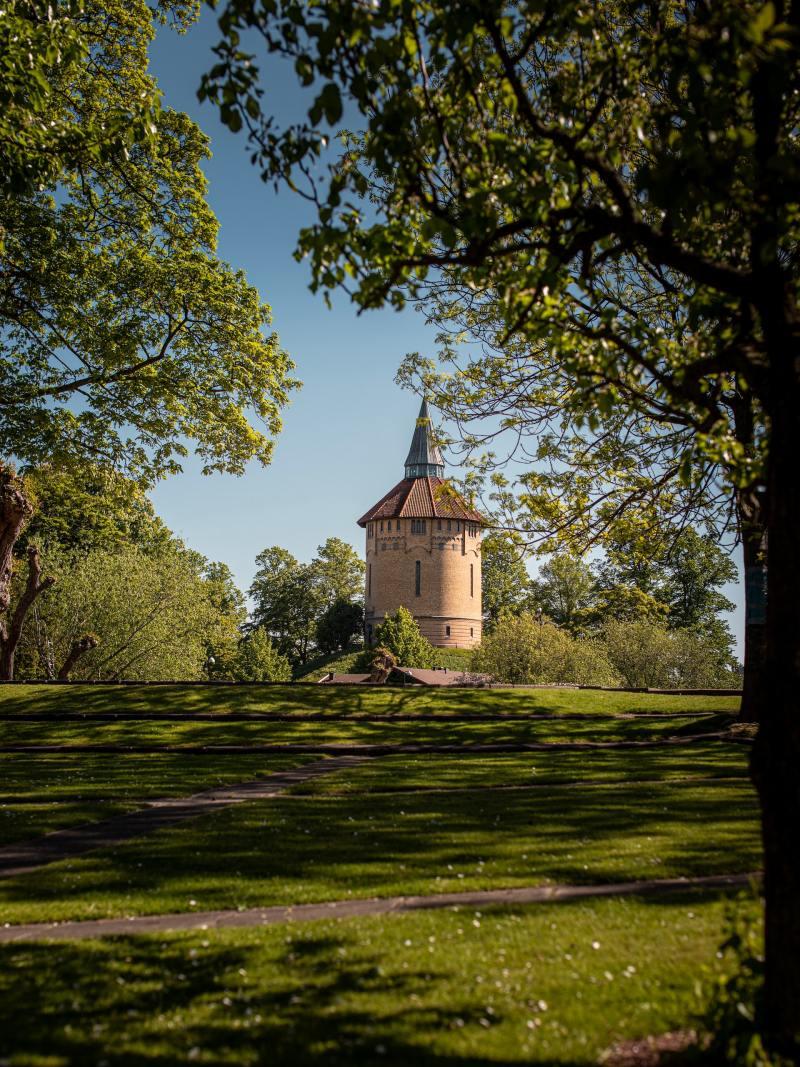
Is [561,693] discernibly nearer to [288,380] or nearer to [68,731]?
[288,380]

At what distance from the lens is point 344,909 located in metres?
6.28

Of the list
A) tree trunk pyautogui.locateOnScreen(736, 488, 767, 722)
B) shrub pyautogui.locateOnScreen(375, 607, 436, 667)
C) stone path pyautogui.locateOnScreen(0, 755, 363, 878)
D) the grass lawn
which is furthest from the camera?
shrub pyautogui.locateOnScreen(375, 607, 436, 667)

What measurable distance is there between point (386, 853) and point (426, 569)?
70654 millimetres

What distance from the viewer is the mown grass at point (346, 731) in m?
18.8

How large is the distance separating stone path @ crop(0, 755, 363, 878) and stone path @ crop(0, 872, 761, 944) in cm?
192

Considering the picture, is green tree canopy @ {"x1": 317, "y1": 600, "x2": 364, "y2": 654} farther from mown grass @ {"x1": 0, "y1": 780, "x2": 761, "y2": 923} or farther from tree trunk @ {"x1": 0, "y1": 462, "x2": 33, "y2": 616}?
mown grass @ {"x1": 0, "y1": 780, "x2": 761, "y2": 923}

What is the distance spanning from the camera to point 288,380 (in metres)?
22.8

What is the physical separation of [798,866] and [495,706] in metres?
19.6

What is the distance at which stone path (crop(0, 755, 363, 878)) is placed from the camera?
8188 millimetres

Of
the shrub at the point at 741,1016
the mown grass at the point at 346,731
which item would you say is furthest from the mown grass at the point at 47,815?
the shrub at the point at 741,1016

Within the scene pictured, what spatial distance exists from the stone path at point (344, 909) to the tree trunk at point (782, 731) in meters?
2.56

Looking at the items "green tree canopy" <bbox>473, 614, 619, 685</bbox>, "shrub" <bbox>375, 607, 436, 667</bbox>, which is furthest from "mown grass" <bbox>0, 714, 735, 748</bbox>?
"shrub" <bbox>375, 607, 436, 667</bbox>

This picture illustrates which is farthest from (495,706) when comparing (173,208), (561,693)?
(173,208)

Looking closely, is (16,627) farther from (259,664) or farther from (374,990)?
(259,664)
